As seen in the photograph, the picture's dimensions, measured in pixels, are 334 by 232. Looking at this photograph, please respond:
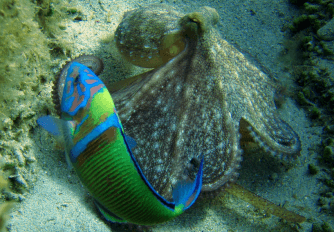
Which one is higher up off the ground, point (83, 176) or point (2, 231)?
point (83, 176)

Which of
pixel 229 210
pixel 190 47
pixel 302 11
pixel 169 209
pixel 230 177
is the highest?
pixel 302 11

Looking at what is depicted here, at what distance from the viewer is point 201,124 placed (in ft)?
7.15

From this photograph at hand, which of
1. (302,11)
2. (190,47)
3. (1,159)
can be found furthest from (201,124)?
(302,11)

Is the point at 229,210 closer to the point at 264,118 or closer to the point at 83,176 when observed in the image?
the point at 264,118

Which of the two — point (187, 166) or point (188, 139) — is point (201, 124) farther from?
point (187, 166)

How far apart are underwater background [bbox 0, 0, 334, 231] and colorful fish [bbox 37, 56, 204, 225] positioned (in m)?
0.91

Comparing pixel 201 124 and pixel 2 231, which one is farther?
pixel 201 124

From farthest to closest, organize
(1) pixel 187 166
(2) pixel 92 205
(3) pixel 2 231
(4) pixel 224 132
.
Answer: (4) pixel 224 132 < (1) pixel 187 166 < (2) pixel 92 205 < (3) pixel 2 231

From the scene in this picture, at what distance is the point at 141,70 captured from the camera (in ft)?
11.0

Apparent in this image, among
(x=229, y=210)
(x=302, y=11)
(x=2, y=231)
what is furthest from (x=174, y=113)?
(x=302, y=11)

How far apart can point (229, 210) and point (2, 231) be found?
6.97 ft

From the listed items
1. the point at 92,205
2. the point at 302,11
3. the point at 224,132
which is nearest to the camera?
the point at 92,205

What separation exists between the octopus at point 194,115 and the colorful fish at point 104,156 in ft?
3.14

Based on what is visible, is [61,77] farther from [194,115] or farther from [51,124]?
[194,115]
